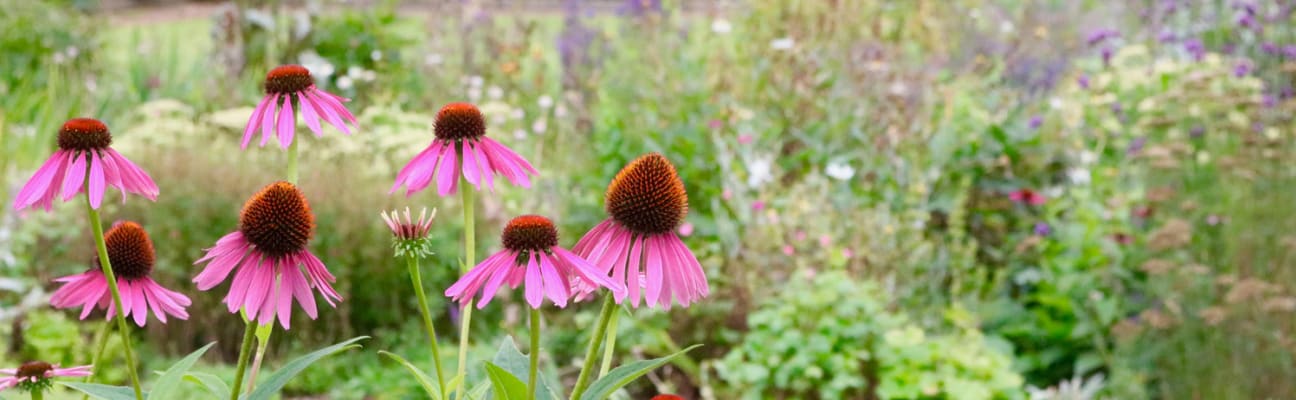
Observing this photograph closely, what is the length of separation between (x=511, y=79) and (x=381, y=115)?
90cm

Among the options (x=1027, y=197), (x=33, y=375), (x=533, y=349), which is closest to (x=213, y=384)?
(x=33, y=375)

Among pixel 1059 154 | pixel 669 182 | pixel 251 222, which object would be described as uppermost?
pixel 1059 154

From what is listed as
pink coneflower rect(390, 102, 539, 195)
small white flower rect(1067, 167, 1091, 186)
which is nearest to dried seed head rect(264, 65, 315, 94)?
pink coneflower rect(390, 102, 539, 195)

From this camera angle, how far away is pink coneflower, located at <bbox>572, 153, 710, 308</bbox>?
910mm

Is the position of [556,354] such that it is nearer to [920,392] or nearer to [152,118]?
[920,392]

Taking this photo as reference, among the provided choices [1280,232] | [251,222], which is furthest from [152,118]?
[251,222]

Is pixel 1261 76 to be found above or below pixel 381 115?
above

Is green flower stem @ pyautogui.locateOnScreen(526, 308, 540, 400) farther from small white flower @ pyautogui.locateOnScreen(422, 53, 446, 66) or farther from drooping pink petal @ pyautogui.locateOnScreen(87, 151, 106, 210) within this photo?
small white flower @ pyautogui.locateOnScreen(422, 53, 446, 66)

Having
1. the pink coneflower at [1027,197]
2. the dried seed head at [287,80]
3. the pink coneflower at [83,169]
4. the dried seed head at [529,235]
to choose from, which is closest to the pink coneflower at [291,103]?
the dried seed head at [287,80]

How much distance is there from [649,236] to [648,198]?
3 centimetres

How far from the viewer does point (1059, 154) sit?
443 cm

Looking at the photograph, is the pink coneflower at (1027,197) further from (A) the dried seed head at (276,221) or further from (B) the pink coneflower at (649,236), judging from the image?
(A) the dried seed head at (276,221)

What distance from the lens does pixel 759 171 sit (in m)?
3.87

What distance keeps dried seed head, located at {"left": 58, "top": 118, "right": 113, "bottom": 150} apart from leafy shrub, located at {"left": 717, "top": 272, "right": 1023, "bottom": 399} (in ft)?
7.02
